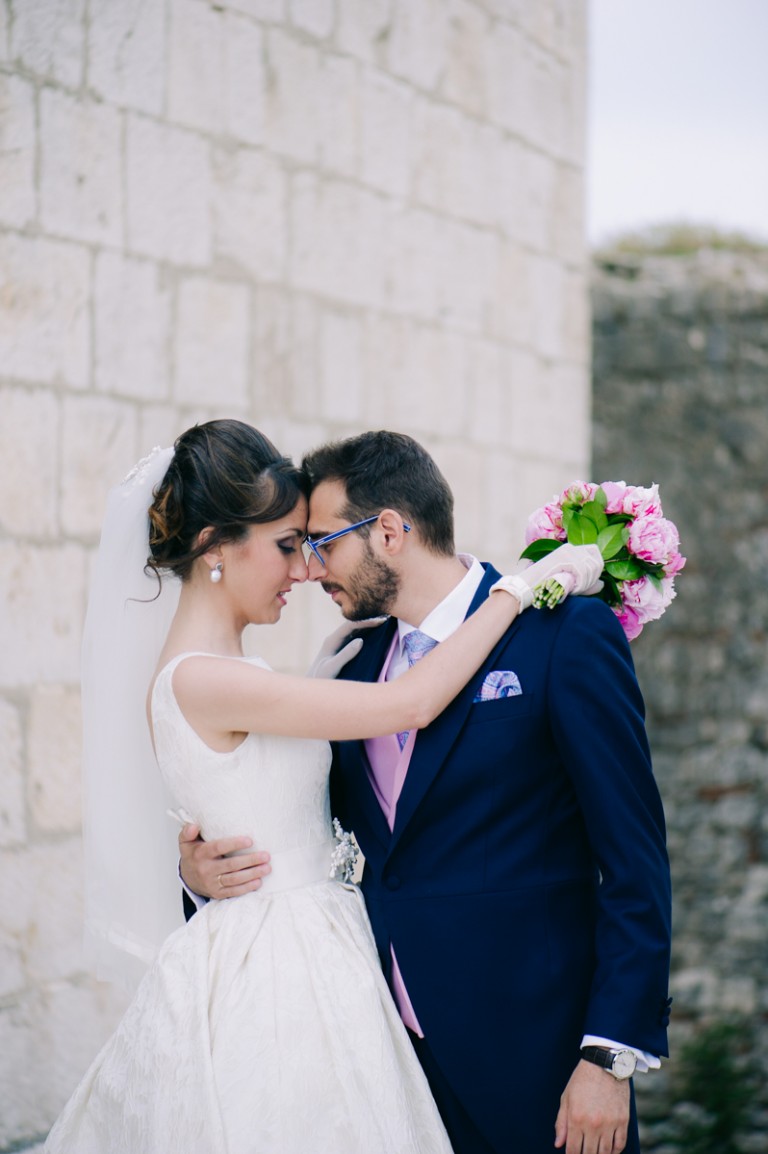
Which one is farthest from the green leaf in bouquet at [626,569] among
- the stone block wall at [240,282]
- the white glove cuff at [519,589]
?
the stone block wall at [240,282]

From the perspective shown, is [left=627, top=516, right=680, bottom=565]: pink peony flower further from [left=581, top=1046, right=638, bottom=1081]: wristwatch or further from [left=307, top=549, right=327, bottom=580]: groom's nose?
[left=581, top=1046, right=638, bottom=1081]: wristwatch

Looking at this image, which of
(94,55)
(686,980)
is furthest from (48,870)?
(686,980)

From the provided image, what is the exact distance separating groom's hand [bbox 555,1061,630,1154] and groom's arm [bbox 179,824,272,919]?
0.67m

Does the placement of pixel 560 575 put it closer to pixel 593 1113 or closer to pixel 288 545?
pixel 288 545

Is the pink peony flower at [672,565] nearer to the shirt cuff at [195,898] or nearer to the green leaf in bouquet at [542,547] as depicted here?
the green leaf in bouquet at [542,547]

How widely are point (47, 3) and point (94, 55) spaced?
18cm

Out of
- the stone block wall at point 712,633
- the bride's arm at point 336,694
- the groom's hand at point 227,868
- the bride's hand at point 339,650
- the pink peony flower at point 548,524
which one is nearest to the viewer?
the bride's arm at point 336,694

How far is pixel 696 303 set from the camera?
18.3 feet

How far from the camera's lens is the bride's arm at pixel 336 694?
2213 millimetres

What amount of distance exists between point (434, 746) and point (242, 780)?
378 mm

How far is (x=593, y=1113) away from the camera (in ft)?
6.73

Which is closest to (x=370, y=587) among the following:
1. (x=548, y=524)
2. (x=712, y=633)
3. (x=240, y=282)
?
(x=548, y=524)

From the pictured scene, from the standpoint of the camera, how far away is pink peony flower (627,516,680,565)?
2.34 m

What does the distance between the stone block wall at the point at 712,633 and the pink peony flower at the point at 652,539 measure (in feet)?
10.4
